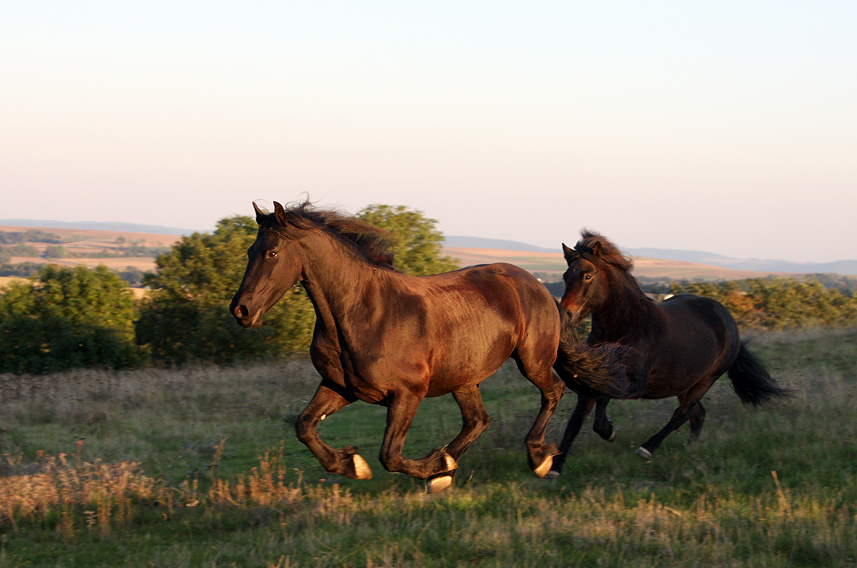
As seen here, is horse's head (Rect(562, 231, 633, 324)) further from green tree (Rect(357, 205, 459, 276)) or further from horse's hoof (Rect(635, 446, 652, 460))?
green tree (Rect(357, 205, 459, 276))

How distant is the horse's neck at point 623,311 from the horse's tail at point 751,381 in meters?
1.92

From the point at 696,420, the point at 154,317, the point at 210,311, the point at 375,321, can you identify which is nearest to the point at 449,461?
the point at 375,321

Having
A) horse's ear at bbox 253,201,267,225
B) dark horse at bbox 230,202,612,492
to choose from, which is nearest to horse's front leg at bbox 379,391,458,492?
dark horse at bbox 230,202,612,492

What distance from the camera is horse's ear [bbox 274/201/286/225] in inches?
193

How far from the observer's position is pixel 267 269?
16.0ft

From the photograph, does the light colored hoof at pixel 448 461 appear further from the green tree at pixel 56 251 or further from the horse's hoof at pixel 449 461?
the green tree at pixel 56 251

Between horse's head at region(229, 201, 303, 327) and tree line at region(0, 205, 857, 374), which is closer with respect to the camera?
horse's head at region(229, 201, 303, 327)

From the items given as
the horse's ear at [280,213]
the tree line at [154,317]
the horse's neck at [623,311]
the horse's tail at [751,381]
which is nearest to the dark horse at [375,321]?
the horse's ear at [280,213]

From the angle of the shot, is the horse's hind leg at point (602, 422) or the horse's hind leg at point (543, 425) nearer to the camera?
the horse's hind leg at point (543, 425)

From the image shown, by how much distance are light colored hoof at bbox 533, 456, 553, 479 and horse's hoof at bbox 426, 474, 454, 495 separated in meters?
0.82

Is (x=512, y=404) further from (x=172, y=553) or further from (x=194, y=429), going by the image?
(x=172, y=553)

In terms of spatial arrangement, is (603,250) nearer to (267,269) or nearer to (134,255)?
(267,269)

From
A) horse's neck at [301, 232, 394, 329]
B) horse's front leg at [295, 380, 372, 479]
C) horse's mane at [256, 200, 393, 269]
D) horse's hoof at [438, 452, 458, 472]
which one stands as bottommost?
horse's hoof at [438, 452, 458, 472]

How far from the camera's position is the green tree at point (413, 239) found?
79.8ft
